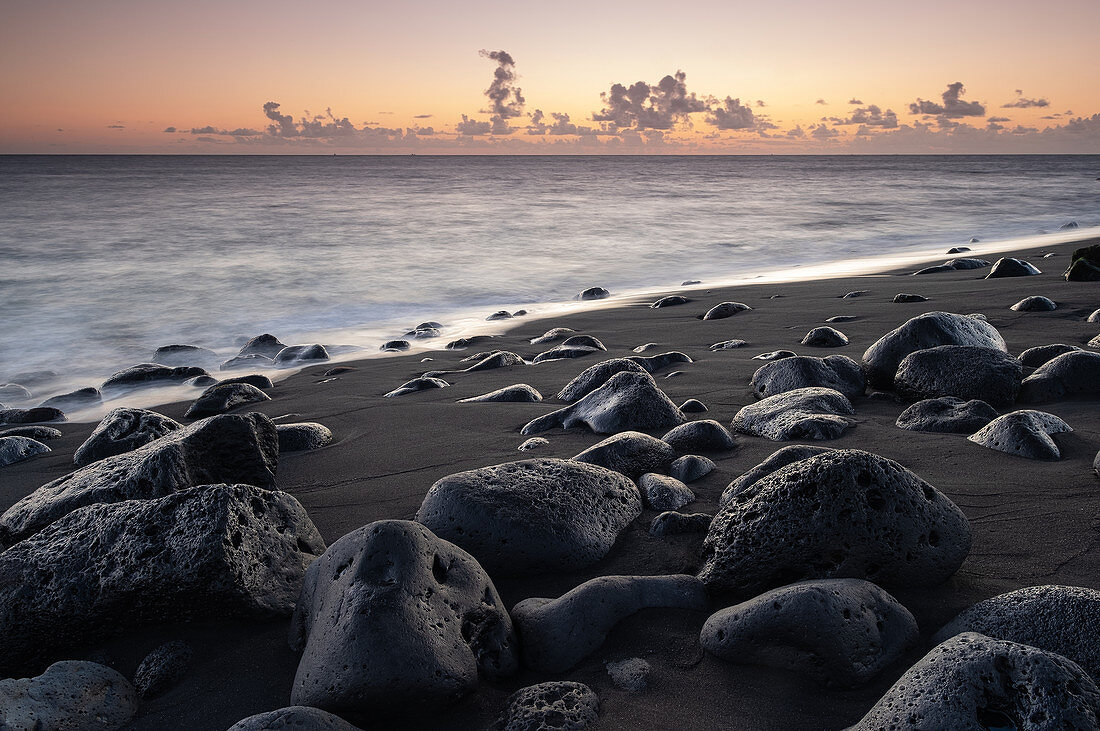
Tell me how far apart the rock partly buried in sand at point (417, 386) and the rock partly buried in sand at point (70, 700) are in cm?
299

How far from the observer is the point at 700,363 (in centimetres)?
489

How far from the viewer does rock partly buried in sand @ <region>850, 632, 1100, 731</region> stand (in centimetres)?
130

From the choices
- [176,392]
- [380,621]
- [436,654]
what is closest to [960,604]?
[436,654]

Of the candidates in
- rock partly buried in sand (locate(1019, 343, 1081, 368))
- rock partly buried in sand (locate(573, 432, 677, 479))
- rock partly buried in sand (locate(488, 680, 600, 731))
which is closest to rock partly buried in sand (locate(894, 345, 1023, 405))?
rock partly buried in sand (locate(1019, 343, 1081, 368))

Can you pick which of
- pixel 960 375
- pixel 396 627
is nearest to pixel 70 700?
pixel 396 627

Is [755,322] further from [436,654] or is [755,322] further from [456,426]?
[436,654]

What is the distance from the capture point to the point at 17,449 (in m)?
3.96

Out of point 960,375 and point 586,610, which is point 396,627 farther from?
point 960,375

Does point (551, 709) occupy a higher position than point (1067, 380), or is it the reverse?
point (1067, 380)

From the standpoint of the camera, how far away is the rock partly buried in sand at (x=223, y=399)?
473 cm

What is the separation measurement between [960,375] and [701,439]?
1375 mm

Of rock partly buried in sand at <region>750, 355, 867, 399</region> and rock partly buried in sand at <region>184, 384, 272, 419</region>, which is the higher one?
rock partly buried in sand at <region>750, 355, 867, 399</region>

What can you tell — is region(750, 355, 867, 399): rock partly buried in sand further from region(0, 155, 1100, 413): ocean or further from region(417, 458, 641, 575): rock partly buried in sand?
region(0, 155, 1100, 413): ocean

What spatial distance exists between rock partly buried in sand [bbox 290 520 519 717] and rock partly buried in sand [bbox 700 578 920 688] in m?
0.57
